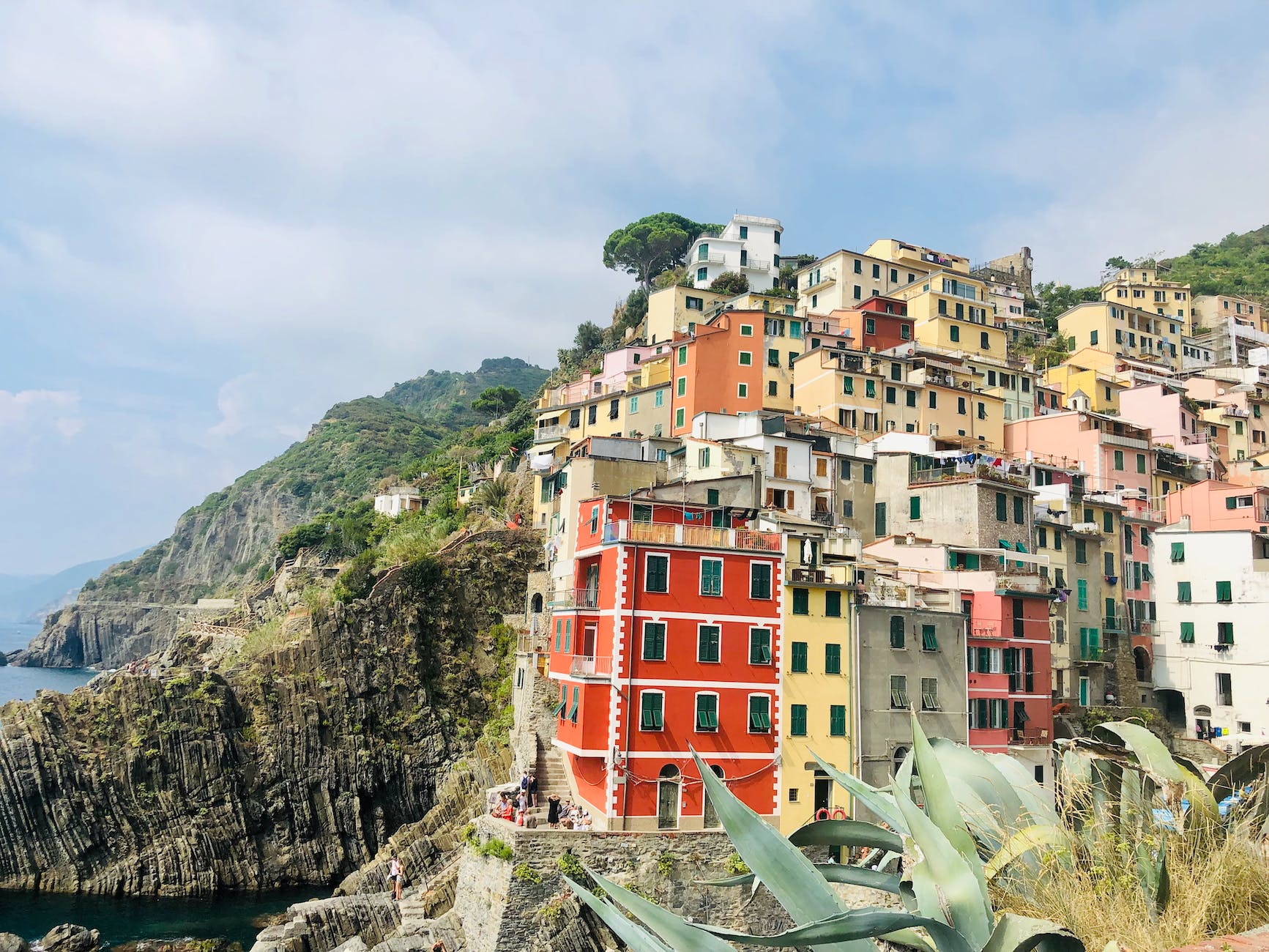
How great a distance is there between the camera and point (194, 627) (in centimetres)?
8019

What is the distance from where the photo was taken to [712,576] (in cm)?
3269

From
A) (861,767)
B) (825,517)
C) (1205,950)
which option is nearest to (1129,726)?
(1205,950)

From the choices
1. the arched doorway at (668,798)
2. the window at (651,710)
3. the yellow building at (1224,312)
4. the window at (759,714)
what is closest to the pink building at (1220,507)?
the window at (759,714)

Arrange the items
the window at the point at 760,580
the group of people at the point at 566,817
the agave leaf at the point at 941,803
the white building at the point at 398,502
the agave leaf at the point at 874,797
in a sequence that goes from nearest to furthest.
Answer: the agave leaf at the point at 941,803 < the agave leaf at the point at 874,797 < the group of people at the point at 566,817 < the window at the point at 760,580 < the white building at the point at 398,502

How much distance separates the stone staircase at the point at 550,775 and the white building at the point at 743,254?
50.4 meters

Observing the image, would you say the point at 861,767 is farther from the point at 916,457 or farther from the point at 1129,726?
the point at 1129,726

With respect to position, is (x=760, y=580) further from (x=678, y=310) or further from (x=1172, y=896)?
(x=678, y=310)

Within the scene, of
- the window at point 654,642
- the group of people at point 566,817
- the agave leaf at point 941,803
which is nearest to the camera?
the agave leaf at point 941,803

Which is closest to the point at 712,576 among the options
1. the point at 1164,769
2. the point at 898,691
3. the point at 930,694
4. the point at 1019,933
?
the point at 898,691

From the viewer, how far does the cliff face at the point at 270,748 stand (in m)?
42.8

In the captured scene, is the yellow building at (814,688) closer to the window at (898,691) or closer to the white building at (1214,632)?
the window at (898,691)

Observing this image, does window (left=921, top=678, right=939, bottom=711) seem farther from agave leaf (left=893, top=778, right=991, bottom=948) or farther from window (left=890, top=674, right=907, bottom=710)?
→ agave leaf (left=893, top=778, right=991, bottom=948)

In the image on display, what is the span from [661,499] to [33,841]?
32844 millimetres

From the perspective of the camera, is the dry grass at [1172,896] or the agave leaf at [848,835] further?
the agave leaf at [848,835]
